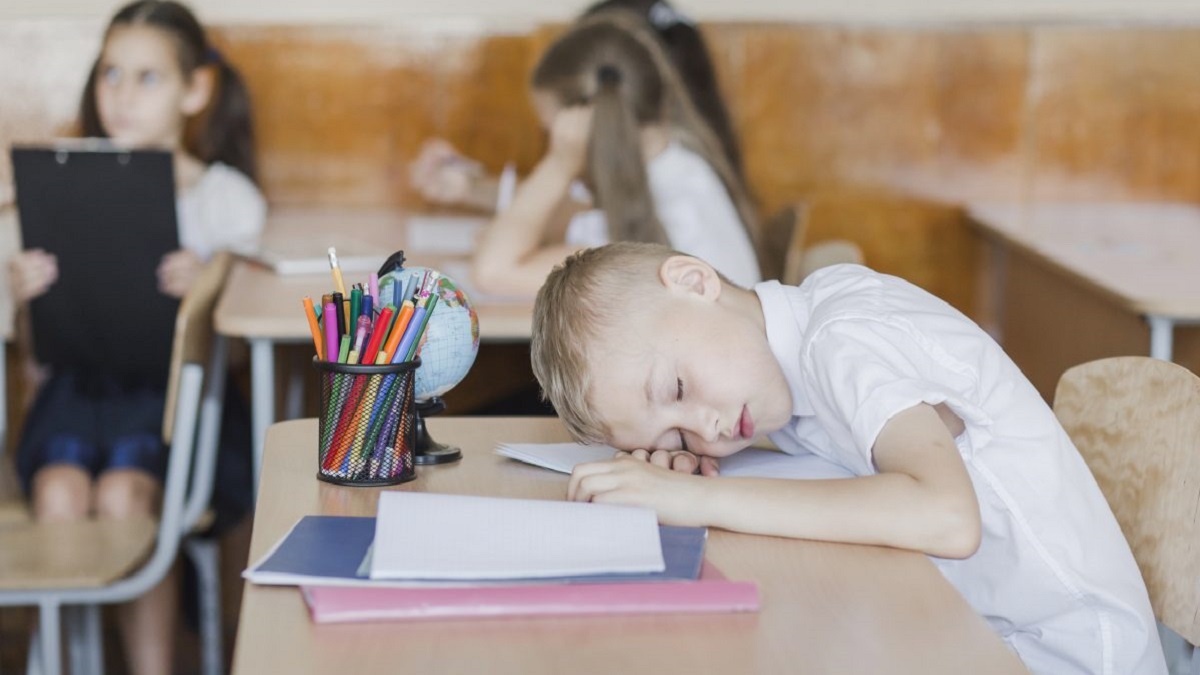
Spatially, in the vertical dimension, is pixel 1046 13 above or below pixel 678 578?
above

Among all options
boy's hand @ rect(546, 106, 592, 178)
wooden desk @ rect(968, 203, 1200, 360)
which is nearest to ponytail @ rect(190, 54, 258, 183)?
boy's hand @ rect(546, 106, 592, 178)

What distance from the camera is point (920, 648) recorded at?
0.97 m

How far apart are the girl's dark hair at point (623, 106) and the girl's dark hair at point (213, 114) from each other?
81 cm

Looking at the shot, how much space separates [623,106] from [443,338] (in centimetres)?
132

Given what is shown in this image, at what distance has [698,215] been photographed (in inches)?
105

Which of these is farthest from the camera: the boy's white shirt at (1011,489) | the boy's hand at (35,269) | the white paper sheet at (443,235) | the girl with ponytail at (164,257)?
the white paper sheet at (443,235)

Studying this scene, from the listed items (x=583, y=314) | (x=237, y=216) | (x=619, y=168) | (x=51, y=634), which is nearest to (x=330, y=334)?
(x=583, y=314)

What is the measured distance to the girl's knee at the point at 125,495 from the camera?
99.2 inches

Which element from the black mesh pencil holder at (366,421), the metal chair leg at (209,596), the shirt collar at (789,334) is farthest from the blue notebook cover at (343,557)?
the metal chair leg at (209,596)

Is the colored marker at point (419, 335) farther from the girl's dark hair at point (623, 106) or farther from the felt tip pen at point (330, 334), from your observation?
the girl's dark hair at point (623, 106)

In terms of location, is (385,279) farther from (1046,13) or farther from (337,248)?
(1046,13)

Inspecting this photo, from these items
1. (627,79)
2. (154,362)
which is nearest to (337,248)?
(154,362)

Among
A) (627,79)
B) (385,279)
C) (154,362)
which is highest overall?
(627,79)

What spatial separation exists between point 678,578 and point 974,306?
2.69 m
